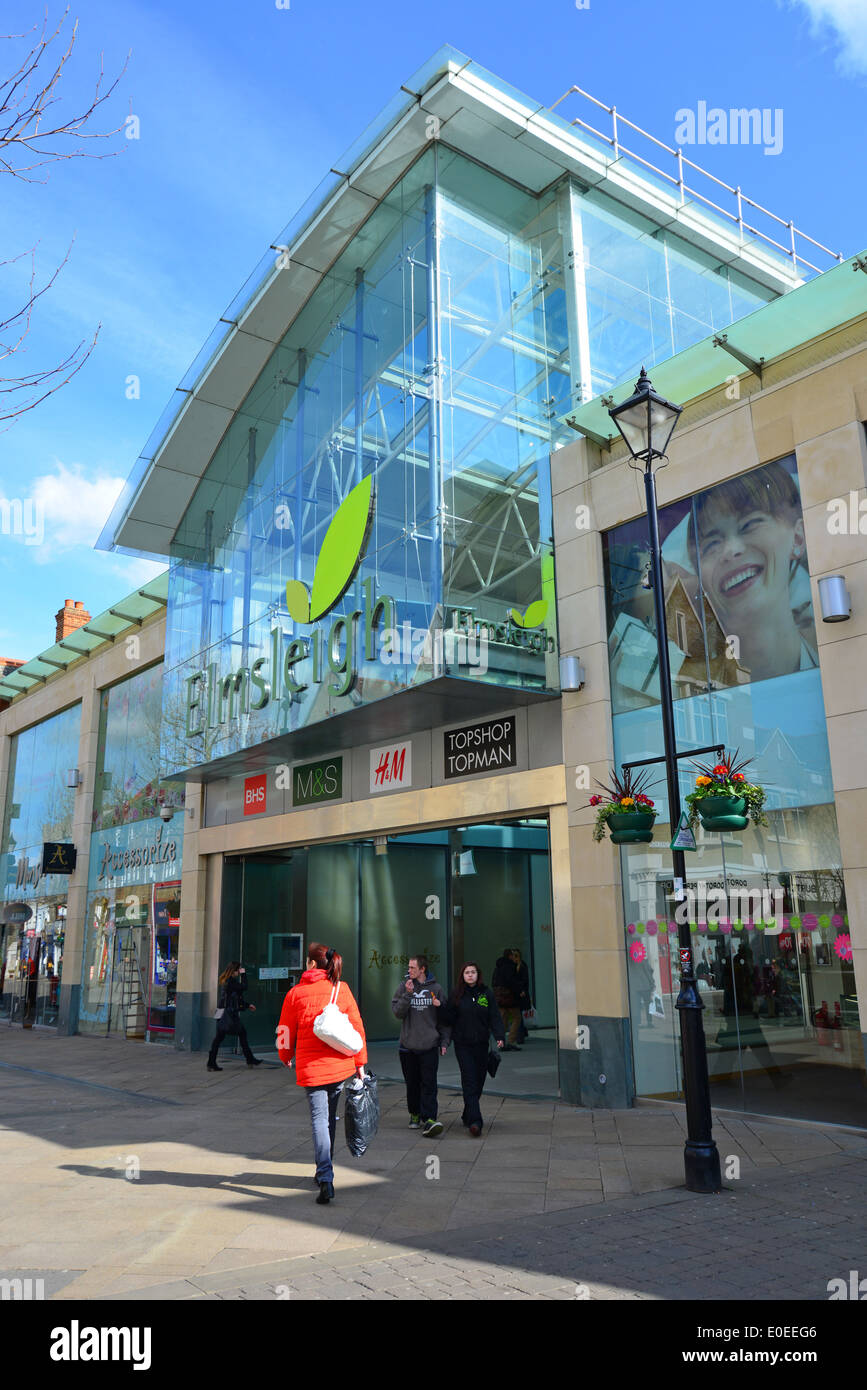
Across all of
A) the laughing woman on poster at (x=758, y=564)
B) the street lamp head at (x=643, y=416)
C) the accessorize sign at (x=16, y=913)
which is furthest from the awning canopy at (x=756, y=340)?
A: the accessorize sign at (x=16, y=913)

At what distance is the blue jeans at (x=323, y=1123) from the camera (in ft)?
24.3

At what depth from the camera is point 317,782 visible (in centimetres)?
1792

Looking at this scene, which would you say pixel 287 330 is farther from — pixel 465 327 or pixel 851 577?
pixel 851 577

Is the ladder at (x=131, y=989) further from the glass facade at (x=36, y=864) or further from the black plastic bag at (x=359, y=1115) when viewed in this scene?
the black plastic bag at (x=359, y=1115)

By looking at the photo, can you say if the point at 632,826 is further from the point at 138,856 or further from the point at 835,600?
the point at 138,856

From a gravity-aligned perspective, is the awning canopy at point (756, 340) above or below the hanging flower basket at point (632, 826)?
above

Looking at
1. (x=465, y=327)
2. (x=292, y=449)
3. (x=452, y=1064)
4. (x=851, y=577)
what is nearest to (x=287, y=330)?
(x=292, y=449)

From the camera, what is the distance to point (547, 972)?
74.6 ft

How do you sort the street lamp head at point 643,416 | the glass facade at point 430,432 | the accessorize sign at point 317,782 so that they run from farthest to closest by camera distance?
the accessorize sign at point 317,782 → the glass facade at point 430,432 → the street lamp head at point 643,416

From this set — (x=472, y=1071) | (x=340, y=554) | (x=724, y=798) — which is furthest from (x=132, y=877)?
(x=724, y=798)

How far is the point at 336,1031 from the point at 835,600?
6.44 metres

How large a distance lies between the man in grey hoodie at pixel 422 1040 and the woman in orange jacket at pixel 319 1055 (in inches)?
105

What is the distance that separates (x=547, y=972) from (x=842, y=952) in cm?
1342

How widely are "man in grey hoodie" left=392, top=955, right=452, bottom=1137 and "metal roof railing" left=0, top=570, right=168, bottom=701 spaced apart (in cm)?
1497
